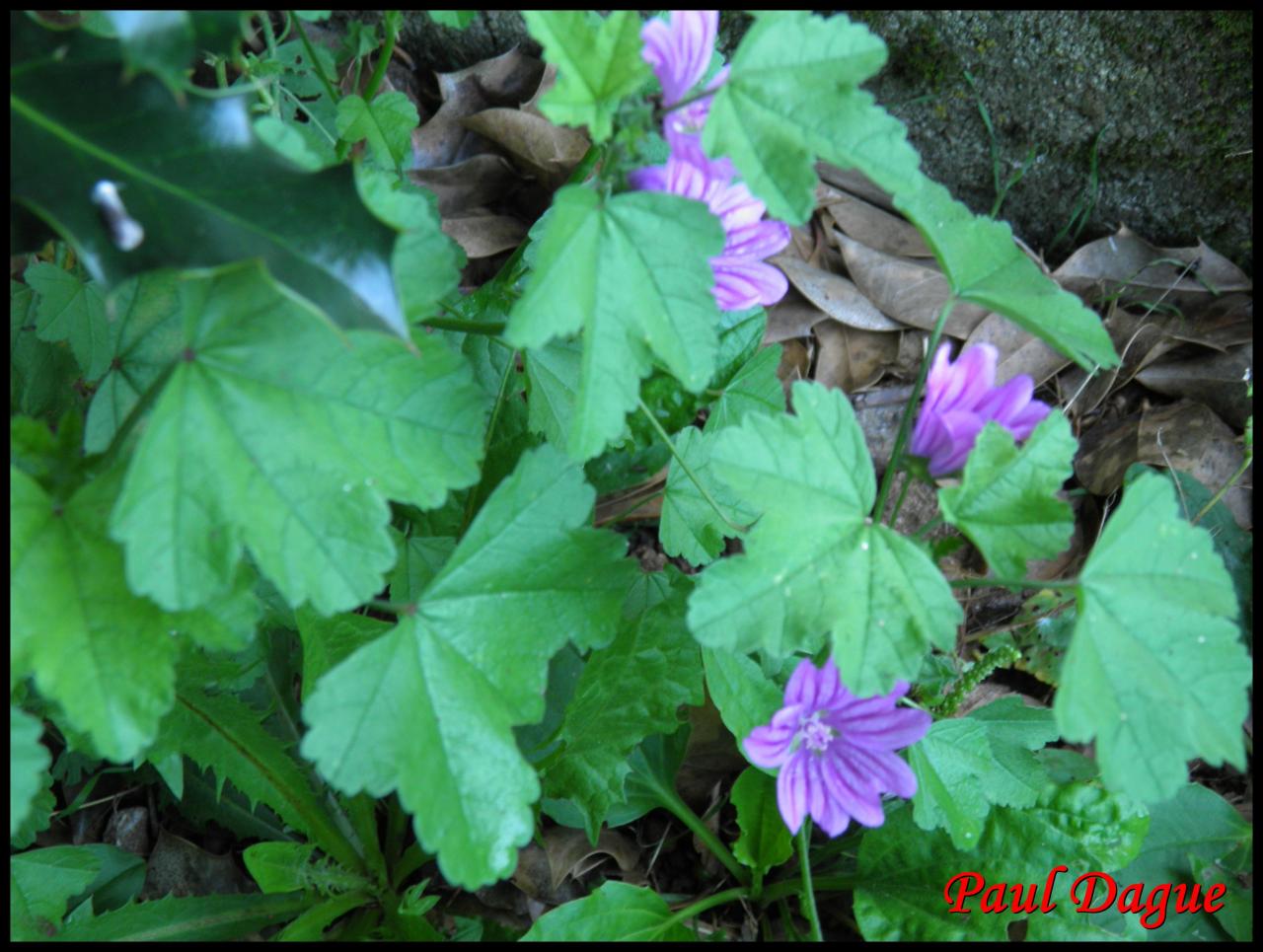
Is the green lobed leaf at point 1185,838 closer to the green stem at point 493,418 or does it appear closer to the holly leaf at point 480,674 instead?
the holly leaf at point 480,674

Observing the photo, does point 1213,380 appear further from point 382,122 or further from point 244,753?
point 244,753

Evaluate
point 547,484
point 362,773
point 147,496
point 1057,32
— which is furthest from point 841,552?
point 1057,32

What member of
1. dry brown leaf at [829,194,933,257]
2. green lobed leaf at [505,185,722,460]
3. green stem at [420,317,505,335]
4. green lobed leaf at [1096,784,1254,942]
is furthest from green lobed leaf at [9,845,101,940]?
dry brown leaf at [829,194,933,257]

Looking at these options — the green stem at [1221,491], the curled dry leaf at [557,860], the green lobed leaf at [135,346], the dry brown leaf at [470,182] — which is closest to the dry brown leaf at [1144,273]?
the green stem at [1221,491]

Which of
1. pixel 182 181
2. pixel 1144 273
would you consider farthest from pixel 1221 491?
pixel 182 181

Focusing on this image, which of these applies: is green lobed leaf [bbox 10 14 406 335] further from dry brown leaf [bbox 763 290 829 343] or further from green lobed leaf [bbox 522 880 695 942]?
dry brown leaf [bbox 763 290 829 343]

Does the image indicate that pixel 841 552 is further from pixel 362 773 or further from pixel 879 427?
pixel 879 427
